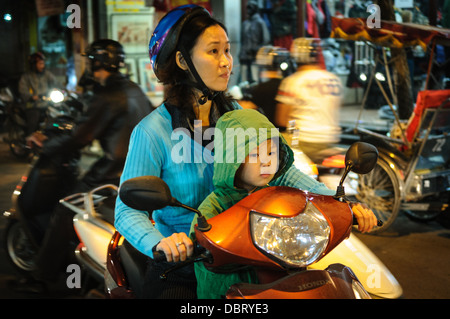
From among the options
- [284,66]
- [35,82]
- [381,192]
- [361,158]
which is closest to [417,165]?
[381,192]

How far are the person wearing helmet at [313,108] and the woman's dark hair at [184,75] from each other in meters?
3.02

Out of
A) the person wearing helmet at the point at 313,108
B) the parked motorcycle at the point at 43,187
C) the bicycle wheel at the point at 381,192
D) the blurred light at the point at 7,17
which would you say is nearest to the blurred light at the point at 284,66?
the person wearing helmet at the point at 313,108

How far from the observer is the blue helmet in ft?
7.41

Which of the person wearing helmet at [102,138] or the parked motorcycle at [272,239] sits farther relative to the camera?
the person wearing helmet at [102,138]

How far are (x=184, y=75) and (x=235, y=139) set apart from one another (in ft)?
2.20

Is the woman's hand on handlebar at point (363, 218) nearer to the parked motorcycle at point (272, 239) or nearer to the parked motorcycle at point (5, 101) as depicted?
the parked motorcycle at point (272, 239)

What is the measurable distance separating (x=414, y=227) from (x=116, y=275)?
14.2 ft

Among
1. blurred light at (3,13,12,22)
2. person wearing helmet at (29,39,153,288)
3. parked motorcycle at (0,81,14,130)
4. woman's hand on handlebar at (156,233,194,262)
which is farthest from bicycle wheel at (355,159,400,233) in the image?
blurred light at (3,13,12,22)

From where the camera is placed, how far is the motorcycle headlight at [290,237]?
5.55ft

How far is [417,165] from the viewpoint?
5652mm

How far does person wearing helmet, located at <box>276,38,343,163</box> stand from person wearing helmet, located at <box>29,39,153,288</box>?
1.91 m

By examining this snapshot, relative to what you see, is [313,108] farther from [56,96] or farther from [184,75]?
[184,75]

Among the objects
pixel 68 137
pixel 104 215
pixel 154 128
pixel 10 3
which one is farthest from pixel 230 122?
pixel 10 3
